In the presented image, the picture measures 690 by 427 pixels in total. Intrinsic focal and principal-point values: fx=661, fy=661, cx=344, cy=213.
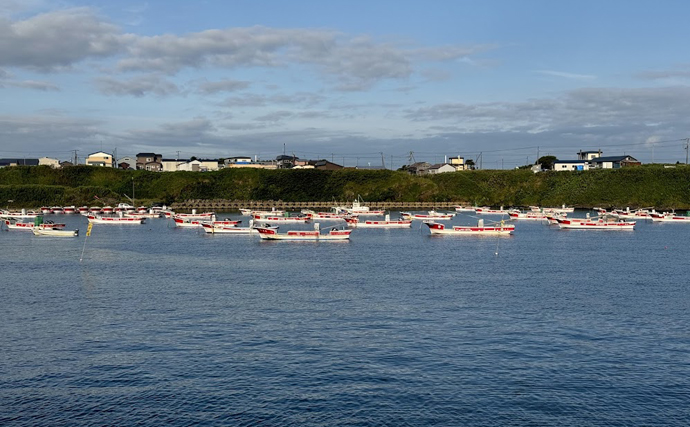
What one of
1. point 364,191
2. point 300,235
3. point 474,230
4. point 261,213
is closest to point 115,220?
point 261,213

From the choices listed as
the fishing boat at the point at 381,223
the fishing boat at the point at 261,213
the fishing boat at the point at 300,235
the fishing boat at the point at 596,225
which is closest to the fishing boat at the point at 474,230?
the fishing boat at the point at 381,223

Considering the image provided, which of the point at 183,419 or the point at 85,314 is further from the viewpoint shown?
the point at 85,314

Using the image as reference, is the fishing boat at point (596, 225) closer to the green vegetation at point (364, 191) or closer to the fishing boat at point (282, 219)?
the fishing boat at point (282, 219)

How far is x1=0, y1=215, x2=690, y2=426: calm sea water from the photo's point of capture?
27.8 m

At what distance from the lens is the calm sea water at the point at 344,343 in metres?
27.8

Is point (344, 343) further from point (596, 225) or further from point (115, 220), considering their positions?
point (115, 220)

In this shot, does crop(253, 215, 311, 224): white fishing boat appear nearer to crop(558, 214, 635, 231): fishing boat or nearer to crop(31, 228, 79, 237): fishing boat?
crop(31, 228, 79, 237): fishing boat

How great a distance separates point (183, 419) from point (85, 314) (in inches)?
825

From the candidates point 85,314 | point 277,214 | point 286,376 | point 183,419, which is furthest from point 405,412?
point 277,214

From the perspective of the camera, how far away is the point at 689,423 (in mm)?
26594

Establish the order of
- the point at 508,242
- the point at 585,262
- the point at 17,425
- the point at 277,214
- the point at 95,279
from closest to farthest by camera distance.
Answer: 1. the point at 17,425
2. the point at 95,279
3. the point at 585,262
4. the point at 508,242
5. the point at 277,214

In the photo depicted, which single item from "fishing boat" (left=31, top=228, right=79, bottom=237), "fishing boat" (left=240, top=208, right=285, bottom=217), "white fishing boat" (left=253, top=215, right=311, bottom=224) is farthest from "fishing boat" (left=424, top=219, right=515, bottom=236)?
"fishing boat" (left=31, top=228, right=79, bottom=237)

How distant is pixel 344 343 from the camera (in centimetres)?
3712

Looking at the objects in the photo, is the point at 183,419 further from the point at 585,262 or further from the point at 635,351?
the point at 585,262
